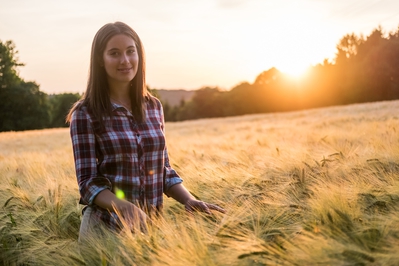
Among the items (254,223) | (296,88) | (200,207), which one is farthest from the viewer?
(296,88)

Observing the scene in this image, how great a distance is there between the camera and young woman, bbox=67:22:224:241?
7.00ft

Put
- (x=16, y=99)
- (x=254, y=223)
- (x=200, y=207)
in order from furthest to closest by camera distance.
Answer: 1. (x=16, y=99)
2. (x=200, y=207)
3. (x=254, y=223)

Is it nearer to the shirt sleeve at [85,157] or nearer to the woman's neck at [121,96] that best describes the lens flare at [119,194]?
the shirt sleeve at [85,157]

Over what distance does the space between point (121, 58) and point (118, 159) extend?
57 centimetres

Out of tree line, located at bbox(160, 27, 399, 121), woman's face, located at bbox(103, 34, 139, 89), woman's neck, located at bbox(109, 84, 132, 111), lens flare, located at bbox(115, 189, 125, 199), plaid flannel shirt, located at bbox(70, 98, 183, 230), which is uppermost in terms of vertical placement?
tree line, located at bbox(160, 27, 399, 121)

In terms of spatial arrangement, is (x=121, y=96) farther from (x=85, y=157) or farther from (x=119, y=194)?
(x=119, y=194)

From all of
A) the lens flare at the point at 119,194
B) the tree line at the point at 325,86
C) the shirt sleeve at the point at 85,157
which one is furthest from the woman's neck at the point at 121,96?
the tree line at the point at 325,86

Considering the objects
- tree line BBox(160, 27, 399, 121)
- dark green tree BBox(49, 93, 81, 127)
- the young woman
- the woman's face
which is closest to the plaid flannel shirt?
the young woman

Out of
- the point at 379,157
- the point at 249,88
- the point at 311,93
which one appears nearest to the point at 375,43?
the point at 311,93

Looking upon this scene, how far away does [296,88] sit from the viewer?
4131cm

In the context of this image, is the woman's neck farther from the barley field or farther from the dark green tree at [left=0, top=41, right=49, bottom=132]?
the dark green tree at [left=0, top=41, right=49, bottom=132]

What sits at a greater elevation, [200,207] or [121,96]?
[121,96]

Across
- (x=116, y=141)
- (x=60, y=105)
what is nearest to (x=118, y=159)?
(x=116, y=141)

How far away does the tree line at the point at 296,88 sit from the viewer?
34.2m
